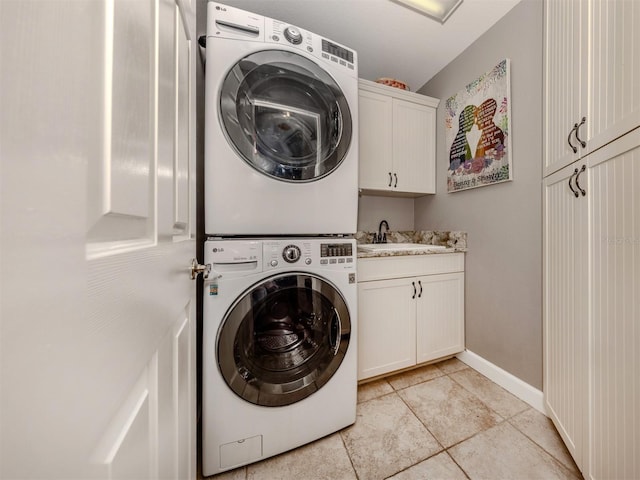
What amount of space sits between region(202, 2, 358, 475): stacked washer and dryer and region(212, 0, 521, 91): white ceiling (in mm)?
508

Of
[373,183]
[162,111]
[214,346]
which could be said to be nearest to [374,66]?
[373,183]

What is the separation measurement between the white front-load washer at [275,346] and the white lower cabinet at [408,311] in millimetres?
321

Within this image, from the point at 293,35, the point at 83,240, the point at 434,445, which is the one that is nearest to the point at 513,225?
the point at 434,445

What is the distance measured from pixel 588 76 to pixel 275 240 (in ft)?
4.22

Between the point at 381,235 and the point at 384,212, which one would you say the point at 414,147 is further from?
the point at 381,235

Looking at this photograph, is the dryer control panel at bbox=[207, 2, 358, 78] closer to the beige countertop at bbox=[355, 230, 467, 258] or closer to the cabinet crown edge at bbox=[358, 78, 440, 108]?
the cabinet crown edge at bbox=[358, 78, 440, 108]

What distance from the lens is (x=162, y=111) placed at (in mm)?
449

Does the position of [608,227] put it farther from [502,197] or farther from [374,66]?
[374,66]

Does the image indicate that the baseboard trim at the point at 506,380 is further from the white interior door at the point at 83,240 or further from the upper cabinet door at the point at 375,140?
the white interior door at the point at 83,240

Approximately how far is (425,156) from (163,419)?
2157mm

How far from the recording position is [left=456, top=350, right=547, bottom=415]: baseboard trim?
1.26 m

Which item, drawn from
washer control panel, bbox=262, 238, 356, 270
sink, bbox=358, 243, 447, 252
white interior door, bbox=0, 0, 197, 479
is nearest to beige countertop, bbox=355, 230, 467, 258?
sink, bbox=358, 243, 447, 252

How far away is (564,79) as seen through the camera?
100 cm

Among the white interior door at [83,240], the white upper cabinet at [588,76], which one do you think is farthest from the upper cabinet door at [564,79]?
the white interior door at [83,240]
